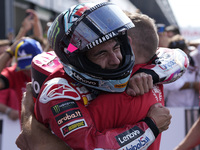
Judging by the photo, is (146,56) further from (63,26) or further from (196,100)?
(196,100)

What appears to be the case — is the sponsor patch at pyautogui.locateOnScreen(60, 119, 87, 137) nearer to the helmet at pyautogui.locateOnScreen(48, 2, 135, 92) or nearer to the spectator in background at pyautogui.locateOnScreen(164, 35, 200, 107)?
the helmet at pyautogui.locateOnScreen(48, 2, 135, 92)

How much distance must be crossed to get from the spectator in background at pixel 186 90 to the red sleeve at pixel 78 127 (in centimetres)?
271

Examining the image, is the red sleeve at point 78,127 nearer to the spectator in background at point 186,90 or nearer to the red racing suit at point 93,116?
the red racing suit at point 93,116

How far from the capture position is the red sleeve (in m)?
1.52

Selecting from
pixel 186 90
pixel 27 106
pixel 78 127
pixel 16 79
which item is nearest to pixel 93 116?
pixel 78 127

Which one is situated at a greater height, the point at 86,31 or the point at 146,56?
the point at 86,31

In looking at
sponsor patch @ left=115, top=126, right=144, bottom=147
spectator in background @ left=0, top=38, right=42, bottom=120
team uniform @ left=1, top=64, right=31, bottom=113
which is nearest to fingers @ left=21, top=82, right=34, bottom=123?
sponsor patch @ left=115, top=126, right=144, bottom=147

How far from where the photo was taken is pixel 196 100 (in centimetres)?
429

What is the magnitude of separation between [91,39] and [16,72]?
2.46 metres

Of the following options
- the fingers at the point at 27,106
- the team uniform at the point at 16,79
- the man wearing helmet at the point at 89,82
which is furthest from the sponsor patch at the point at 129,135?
the team uniform at the point at 16,79

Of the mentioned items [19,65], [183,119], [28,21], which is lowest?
[183,119]

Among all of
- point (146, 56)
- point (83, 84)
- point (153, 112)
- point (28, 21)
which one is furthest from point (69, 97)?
point (28, 21)

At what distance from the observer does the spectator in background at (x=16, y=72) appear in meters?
3.39

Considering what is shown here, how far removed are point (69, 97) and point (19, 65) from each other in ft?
6.68
